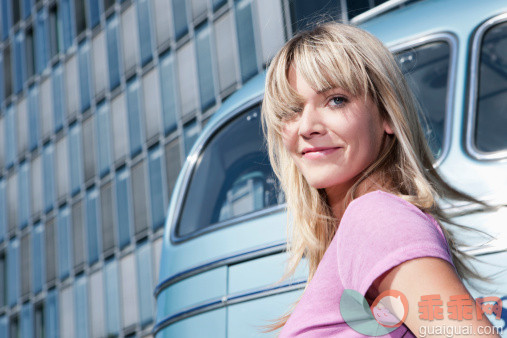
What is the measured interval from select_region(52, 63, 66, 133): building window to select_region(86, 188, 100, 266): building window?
3.24m

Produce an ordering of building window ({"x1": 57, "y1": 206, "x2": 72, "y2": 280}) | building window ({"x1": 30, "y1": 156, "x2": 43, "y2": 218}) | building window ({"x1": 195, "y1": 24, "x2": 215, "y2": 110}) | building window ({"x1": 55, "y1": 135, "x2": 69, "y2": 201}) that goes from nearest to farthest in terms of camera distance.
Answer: building window ({"x1": 195, "y1": 24, "x2": 215, "y2": 110}) → building window ({"x1": 57, "y1": 206, "x2": 72, "y2": 280}) → building window ({"x1": 55, "y1": 135, "x2": 69, "y2": 201}) → building window ({"x1": 30, "y1": 156, "x2": 43, "y2": 218})

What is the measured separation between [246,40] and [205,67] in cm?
187

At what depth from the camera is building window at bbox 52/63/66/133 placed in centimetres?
2534

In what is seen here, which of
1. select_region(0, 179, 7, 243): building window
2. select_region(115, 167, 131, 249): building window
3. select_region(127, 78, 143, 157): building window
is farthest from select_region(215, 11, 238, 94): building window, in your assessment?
select_region(0, 179, 7, 243): building window

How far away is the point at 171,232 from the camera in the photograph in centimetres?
435

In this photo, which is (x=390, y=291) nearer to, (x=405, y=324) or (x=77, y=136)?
(x=405, y=324)

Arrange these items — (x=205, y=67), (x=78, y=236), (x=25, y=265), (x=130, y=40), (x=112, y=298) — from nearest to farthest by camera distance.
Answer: (x=205, y=67) < (x=112, y=298) < (x=130, y=40) < (x=78, y=236) < (x=25, y=265)

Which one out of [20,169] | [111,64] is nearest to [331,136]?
[111,64]

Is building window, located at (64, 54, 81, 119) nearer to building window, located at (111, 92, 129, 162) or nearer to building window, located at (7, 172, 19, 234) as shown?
building window, located at (111, 92, 129, 162)

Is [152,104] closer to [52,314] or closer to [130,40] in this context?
[130,40]

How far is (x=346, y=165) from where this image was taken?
1645 mm

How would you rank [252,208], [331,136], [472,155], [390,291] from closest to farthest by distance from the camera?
[390,291]
[331,136]
[472,155]
[252,208]

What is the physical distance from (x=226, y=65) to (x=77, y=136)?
7.72 metres

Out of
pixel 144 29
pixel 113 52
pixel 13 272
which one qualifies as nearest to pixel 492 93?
pixel 144 29
